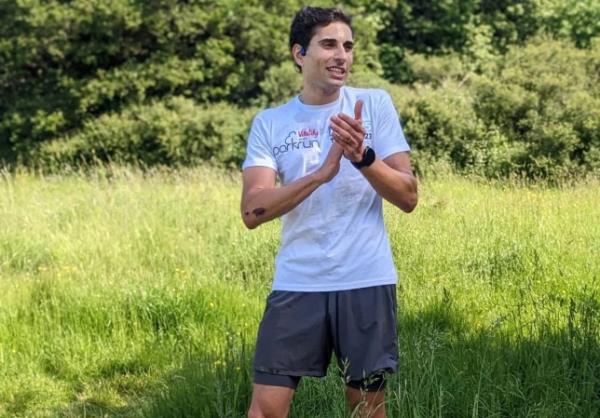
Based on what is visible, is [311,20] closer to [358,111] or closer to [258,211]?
[358,111]

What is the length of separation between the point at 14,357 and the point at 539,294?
11.0 ft

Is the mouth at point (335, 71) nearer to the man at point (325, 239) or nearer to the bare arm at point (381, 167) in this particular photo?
the man at point (325, 239)

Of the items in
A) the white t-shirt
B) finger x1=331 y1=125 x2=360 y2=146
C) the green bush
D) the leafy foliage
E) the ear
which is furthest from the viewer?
the leafy foliage

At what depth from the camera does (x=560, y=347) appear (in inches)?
148

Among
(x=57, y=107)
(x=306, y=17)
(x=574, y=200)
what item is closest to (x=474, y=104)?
(x=574, y=200)

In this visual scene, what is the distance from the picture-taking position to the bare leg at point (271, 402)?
271cm

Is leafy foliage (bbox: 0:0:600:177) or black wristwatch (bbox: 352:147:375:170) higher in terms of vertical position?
leafy foliage (bbox: 0:0:600:177)

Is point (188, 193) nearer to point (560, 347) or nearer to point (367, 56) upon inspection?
point (560, 347)

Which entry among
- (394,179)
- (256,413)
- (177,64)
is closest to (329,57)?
(394,179)

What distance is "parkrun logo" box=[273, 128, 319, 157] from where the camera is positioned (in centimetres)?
273

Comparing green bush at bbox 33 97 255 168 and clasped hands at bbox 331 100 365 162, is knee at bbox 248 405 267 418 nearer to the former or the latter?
clasped hands at bbox 331 100 365 162

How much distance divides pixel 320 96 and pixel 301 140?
0.18 m

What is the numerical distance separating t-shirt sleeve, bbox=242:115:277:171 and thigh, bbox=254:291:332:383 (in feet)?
1.52

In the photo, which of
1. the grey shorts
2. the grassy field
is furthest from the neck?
the grassy field
